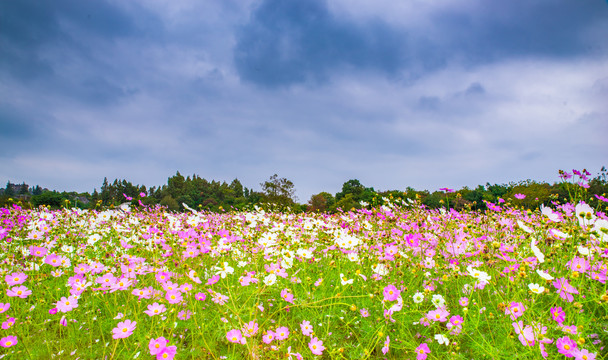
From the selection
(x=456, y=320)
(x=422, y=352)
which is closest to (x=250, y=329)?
(x=422, y=352)

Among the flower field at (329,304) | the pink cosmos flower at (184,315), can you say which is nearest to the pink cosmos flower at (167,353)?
the flower field at (329,304)

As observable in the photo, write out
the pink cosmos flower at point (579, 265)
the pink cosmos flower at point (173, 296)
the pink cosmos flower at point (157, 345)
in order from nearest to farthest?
1. the pink cosmos flower at point (157, 345)
2. the pink cosmos flower at point (579, 265)
3. the pink cosmos flower at point (173, 296)

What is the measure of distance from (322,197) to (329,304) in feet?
97.8

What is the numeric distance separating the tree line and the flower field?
0.73 metres

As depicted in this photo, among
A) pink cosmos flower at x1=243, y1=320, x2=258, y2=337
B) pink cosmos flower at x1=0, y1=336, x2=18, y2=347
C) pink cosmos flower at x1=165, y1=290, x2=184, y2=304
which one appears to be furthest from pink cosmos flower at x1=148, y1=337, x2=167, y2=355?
pink cosmos flower at x1=0, y1=336, x2=18, y2=347

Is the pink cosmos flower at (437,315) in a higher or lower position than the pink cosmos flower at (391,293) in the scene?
lower

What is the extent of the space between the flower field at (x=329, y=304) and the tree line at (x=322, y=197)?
729 mm

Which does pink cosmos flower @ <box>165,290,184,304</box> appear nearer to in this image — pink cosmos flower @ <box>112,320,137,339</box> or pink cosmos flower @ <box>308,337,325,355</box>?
pink cosmos flower @ <box>112,320,137,339</box>

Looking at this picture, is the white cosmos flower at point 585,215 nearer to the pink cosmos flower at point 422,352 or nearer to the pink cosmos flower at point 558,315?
the pink cosmos flower at point 558,315

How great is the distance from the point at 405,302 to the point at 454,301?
46 centimetres

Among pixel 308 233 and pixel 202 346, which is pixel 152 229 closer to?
pixel 202 346

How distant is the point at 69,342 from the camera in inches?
101

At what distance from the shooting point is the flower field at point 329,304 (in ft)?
6.99

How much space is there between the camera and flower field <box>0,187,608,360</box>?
2131 mm
